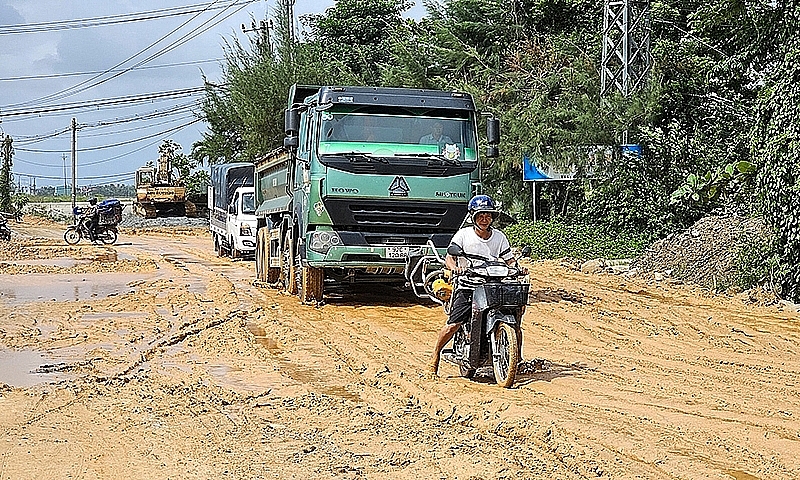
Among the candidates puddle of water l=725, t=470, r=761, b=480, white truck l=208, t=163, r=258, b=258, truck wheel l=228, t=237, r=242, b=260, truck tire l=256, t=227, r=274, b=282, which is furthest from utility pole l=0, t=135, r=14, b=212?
puddle of water l=725, t=470, r=761, b=480

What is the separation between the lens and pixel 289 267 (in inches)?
674

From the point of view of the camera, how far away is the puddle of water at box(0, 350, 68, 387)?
955 centimetres

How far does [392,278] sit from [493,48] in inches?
792

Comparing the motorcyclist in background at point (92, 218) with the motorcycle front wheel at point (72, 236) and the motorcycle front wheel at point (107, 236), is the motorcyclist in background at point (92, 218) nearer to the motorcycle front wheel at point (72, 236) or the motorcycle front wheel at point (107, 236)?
the motorcycle front wheel at point (107, 236)

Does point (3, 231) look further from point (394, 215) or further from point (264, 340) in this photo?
point (264, 340)

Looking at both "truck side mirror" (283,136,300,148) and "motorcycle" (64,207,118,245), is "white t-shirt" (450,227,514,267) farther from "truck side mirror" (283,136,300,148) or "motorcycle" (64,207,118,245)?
"motorcycle" (64,207,118,245)

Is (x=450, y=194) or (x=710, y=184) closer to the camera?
(x=450, y=194)

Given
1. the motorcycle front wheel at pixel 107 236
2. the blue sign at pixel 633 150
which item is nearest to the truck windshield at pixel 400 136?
the blue sign at pixel 633 150

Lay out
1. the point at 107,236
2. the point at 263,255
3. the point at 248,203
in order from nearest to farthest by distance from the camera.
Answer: the point at 263,255 < the point at 248,203 < the point at 107,236

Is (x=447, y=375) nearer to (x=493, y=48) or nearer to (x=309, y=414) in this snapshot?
(x=309, y=414)

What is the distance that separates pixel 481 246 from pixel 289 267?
8.68m

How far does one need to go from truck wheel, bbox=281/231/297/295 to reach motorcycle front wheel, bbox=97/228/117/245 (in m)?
18.6

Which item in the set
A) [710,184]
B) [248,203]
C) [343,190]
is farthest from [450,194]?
[248,203]

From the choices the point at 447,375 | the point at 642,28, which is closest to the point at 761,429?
the point at 447,375
